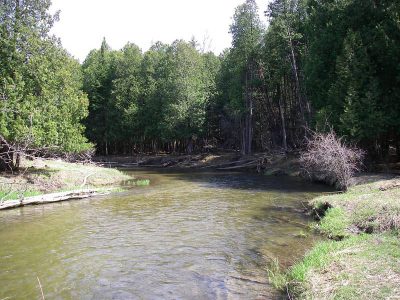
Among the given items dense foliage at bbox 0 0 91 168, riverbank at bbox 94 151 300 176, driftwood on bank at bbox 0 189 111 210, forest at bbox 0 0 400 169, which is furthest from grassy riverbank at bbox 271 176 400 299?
riverbank at bbox 94 151 300 176

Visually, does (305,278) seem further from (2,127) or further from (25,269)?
(2,127)

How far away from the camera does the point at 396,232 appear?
40.0 feet

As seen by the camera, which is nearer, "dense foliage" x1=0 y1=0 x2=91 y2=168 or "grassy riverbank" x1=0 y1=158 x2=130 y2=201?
"grassy riverbank" x1=0 y1=158 x2=130 y2=201

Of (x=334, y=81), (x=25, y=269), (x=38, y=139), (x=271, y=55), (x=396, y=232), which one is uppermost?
(x=271, y=55)

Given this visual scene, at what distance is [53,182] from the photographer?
27766mm

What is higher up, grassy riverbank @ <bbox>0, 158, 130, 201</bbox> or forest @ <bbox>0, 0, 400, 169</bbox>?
forest @ <bbox>0, 0, 400, 169</bbox>

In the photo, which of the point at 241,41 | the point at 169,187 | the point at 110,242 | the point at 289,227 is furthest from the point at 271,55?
the point at 110,242

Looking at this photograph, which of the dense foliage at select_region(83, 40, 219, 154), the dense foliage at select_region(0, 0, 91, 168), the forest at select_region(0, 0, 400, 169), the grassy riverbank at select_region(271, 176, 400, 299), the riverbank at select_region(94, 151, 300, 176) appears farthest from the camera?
the dense foliage at select_region(83, 40, 219, 154)

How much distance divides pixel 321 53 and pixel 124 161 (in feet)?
128

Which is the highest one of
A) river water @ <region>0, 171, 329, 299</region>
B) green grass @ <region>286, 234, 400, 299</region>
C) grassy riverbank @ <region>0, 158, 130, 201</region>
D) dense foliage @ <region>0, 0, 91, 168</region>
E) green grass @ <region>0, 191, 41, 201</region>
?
dense foliage @ <region>0, 0, 91, 168</region>

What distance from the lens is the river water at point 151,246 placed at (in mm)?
10547

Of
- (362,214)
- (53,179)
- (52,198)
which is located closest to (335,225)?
(362,214)

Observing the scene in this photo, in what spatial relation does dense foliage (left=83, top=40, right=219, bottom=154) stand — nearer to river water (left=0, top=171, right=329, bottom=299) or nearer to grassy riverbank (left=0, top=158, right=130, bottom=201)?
grassy riverbank (left=0, top=158, right=130, bottom=201)

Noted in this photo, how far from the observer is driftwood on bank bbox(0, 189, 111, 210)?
21.3 meters
